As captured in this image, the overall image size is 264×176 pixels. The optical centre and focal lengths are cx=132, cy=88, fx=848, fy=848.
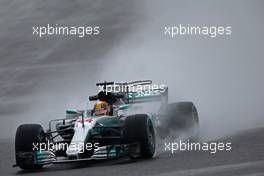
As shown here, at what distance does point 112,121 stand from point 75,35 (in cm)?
1441

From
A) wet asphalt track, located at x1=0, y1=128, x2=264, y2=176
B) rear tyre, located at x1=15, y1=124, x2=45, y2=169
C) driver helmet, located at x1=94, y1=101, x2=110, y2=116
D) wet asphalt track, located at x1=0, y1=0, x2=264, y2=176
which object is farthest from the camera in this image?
driver helmet, located at x1=94, y1=101, x2=110, y2=116

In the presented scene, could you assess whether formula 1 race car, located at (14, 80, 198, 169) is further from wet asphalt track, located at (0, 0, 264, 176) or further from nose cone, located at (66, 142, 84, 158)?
wet asphalt track, located at (0, 0, 264, 176)

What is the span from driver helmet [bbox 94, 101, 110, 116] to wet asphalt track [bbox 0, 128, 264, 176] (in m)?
0.96

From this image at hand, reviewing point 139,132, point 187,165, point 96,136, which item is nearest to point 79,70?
point 96,136

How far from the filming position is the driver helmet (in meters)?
13.5

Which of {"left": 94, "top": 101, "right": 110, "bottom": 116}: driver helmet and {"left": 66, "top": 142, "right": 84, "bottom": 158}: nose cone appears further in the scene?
{"left": 94, "top": 101, "right": 110, "bottom": 116}: driver helmet

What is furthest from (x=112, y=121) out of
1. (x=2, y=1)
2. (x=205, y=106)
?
(x=2, y=1)

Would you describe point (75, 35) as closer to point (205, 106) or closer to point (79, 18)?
point (79, 18)

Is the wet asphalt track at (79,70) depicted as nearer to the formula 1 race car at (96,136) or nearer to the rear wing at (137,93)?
the formula 1 race car at (96,136)

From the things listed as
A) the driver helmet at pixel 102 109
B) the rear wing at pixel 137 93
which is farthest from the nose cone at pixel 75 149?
the rear wing at pixel 137 93

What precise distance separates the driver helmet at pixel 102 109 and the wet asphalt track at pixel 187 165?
37.9 inches

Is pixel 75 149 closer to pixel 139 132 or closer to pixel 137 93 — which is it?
pixel 139 132

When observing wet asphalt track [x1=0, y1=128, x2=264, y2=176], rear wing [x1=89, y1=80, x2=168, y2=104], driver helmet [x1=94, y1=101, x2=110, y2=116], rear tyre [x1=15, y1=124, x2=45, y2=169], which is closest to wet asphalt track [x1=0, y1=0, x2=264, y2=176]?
wet asphalt track [x1=0, y1=128, x2=264, y2=176]

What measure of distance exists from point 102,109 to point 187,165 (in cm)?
275
